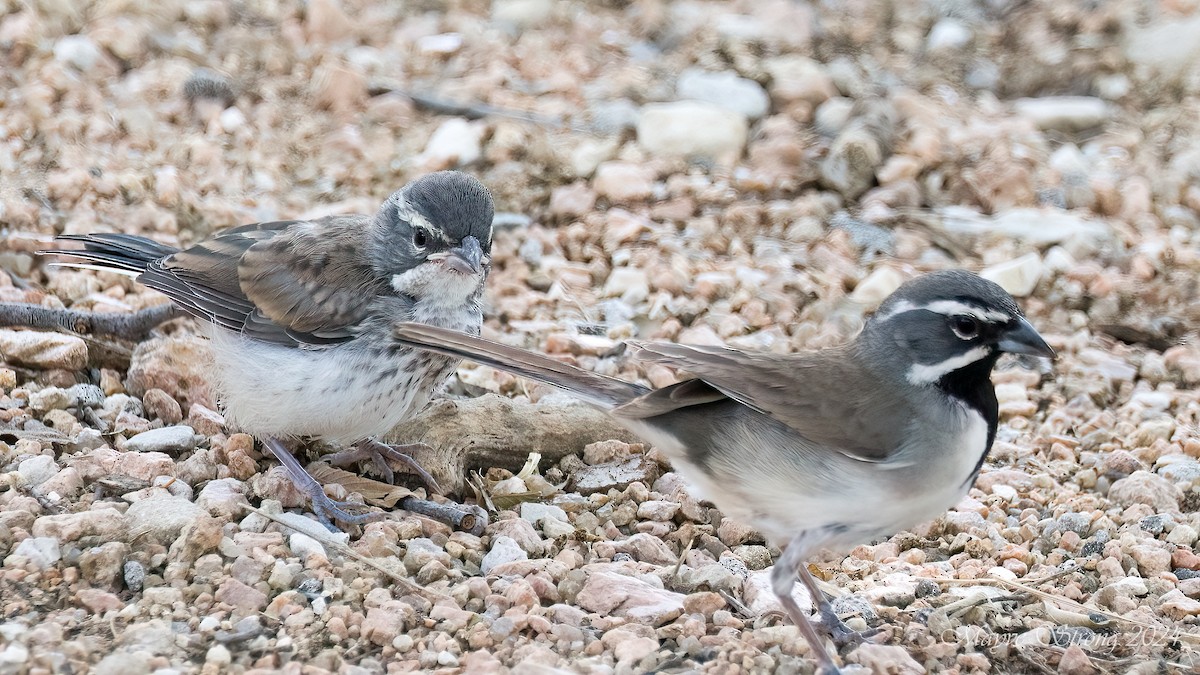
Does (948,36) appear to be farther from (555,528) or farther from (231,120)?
(555,528)

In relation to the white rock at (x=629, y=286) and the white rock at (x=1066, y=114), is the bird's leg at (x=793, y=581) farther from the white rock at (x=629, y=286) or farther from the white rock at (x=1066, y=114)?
the white rock at (x=1066, y=114)

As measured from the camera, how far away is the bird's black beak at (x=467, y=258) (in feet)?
19.9

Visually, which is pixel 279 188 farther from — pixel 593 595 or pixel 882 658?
pixel 882 658

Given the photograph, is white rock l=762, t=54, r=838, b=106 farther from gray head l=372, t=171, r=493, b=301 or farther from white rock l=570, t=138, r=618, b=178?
gray head l=372, t=171, r=493, b=301

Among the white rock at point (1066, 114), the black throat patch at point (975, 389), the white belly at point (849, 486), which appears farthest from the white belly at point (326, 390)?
the white rock at point (1066, 114)

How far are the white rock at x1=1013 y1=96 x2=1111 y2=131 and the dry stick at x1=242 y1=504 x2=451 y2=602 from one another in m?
A: 7.29

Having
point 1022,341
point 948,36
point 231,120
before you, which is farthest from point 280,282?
point 948,36

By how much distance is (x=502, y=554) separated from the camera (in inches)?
223

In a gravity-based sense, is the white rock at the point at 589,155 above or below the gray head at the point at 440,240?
below

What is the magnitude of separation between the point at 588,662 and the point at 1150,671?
211 cm

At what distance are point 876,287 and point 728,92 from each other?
261cm

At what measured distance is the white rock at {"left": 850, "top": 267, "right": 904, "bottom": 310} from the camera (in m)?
8.33

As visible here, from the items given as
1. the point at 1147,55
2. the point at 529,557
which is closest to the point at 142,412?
the point at 529,557

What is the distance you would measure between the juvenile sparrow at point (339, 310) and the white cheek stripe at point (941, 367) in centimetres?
205
